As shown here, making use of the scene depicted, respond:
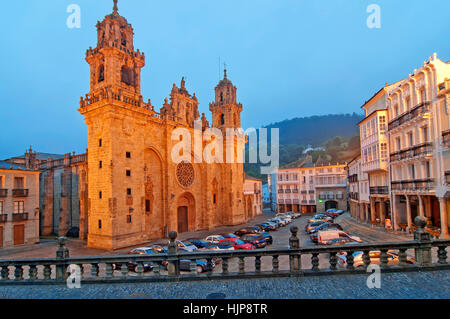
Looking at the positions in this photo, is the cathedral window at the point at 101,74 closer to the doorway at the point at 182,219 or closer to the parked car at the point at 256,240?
the doorway at the point at 182,219

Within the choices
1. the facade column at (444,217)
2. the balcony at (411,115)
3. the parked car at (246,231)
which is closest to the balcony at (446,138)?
the balcony at (411,115)

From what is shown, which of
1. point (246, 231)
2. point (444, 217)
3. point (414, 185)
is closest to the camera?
point (444, 217)

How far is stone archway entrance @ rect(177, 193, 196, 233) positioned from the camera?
119 feet

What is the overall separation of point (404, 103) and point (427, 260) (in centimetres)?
2314

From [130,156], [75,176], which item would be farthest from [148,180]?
[75,176]

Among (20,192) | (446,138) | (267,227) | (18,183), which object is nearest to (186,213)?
(267,227)

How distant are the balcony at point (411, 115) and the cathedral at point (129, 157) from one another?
25.3m

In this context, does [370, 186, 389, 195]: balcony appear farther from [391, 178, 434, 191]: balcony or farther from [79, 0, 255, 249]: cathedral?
[79, 0, 255, 249]: cathedral

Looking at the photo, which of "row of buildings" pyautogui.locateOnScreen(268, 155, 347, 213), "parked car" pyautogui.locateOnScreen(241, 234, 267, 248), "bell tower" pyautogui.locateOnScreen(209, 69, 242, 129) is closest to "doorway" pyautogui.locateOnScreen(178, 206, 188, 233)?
"parked car" pyautogui.locateOnScreen(241, 234, 267, 248)

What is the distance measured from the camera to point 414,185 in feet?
78.2

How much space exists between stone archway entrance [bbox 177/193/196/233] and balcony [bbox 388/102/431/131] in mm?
26866

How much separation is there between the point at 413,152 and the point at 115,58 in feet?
103

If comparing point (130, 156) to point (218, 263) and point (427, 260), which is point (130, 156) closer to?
point (218, 263)

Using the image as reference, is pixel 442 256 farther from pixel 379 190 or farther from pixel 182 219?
pixel 182 219
